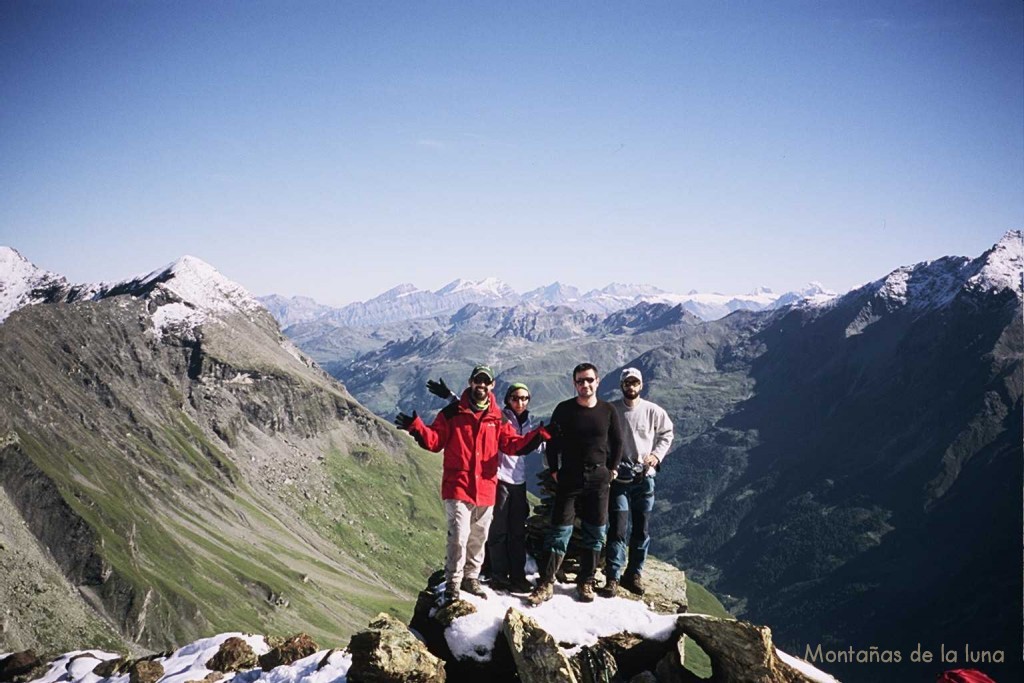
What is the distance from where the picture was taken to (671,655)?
50.7ft

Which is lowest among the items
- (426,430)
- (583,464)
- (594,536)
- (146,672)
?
(146,672)

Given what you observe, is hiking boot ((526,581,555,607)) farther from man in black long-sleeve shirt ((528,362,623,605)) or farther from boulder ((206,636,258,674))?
boulder ((206,636,258,674))

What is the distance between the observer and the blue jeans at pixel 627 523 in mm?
17766

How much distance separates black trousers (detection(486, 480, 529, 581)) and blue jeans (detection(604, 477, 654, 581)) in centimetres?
276

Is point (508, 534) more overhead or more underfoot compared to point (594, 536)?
more overhead

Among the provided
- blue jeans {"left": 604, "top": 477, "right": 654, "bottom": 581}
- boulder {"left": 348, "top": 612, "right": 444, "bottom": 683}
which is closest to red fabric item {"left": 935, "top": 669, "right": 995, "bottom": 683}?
blue jeans {"left": 604, "top": 477, "right": 654, "bottom": 581}

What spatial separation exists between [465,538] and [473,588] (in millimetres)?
1617

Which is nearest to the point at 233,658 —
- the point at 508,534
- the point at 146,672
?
the point at 146,672

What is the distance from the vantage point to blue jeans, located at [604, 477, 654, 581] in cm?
1777

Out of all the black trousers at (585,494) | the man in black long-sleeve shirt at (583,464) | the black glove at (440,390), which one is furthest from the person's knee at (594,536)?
the black glove at (440,390)

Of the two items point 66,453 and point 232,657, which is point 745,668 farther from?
point 66,453

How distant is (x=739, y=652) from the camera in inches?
590

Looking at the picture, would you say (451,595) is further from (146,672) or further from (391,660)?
(146,672)

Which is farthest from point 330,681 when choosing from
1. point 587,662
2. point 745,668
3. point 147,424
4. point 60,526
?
point 147,424
